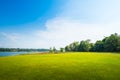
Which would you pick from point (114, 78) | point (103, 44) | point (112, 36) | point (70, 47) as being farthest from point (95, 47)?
point (114, 78)

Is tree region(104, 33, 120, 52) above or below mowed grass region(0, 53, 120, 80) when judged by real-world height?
above

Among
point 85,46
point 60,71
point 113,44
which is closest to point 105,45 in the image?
point 113,44

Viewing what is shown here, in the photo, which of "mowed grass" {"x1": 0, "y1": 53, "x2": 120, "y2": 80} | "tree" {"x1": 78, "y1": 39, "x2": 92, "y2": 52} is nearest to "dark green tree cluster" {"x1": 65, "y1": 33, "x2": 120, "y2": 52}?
"tree" {"x1": 78, "y1": 39, "x2": 92, "y2": 52}

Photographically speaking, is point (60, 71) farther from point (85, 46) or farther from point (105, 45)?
point (85, 46)

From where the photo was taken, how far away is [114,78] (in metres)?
10.4

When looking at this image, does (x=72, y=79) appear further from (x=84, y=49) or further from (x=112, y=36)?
(x=84, y=49)

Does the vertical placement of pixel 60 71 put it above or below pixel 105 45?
below

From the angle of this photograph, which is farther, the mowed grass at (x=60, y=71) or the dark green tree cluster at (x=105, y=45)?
the dark green tree cluster at (x=105, y=45)

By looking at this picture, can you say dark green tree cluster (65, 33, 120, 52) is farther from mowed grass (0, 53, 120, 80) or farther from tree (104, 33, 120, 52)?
mowed grass (0, 53, 120, 80)

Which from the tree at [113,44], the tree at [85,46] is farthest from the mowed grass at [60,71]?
the tree at [85,46]

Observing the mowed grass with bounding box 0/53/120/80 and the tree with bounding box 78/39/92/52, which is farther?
the tree with bounding box 78/39/92/52

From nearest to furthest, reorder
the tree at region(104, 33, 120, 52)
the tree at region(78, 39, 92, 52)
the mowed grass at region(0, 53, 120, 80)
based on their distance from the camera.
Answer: the mowed grass at region(0, 53, 120, 80) < the tree at region(104, 33, 120, 52) < the tree at region(78, 39, 92, 52)

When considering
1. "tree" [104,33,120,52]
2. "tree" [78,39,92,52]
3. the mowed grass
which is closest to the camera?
the mowed grass

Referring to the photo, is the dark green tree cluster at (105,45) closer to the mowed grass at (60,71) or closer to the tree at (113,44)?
the tree at (113,44)
